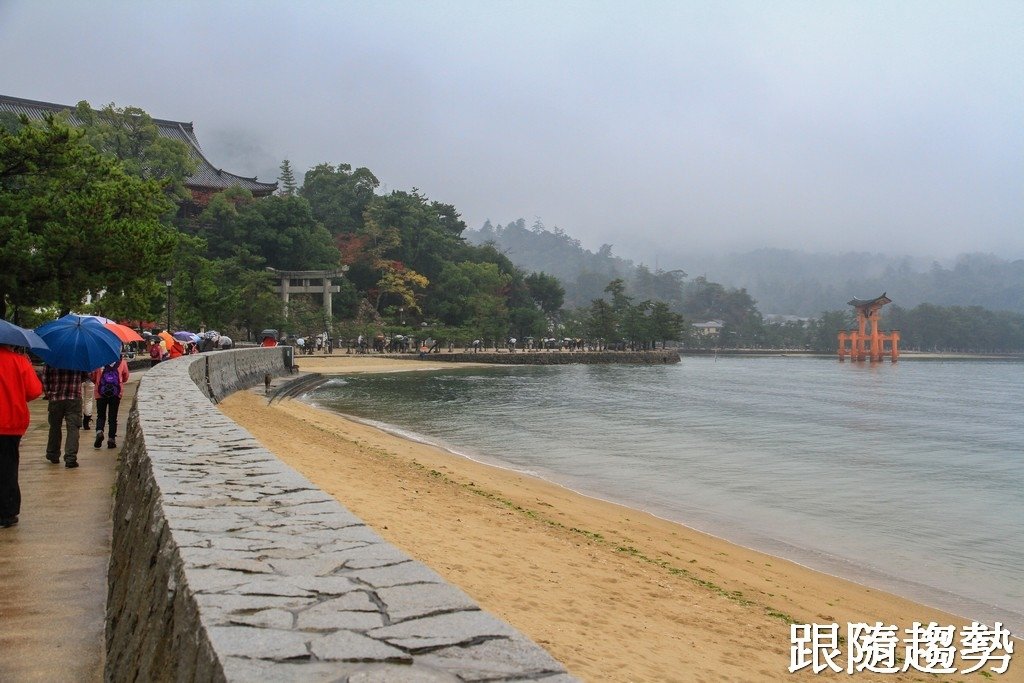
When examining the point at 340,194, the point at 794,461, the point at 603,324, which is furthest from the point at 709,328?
the point at 794,461

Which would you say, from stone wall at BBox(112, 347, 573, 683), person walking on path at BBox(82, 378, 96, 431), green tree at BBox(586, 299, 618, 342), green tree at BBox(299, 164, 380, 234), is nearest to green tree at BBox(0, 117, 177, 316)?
person walking on path at BBox(82, 378, 96, 431)

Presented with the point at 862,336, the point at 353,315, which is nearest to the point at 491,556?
the point at 353,315

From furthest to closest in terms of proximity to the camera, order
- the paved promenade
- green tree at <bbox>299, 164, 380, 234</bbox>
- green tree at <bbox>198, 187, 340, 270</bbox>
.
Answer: green tree at <bbox>299, 164, 380, 234</bbox> → green tree at <bbox>198, 187, 340, 270</bbox> → the paved promenade

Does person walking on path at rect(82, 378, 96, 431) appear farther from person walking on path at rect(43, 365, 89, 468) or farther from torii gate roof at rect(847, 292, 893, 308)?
torii gate roof at rect(847, 292, 893, 308)

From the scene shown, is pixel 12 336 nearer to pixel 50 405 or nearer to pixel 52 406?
pixel 52 406

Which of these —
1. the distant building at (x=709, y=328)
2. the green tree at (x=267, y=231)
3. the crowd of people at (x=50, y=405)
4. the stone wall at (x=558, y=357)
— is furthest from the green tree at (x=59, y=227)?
the distant building at (x=709, y=328)

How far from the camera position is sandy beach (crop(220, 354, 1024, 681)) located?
555cm

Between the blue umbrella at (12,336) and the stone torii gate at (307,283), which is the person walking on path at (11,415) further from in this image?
the stone torii gate at (307,283)

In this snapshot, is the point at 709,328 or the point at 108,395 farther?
the point at 709,328

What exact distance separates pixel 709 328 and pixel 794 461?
104829 mm

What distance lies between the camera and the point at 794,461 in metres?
19.1

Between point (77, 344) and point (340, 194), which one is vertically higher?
point (340, 194)

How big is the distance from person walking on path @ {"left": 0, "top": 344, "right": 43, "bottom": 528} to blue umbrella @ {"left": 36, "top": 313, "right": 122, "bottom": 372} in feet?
9.06

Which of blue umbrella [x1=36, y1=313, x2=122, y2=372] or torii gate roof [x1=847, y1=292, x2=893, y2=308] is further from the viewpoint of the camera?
torii gate roof [x1=847, y1=292, x2=893, y2=308]
